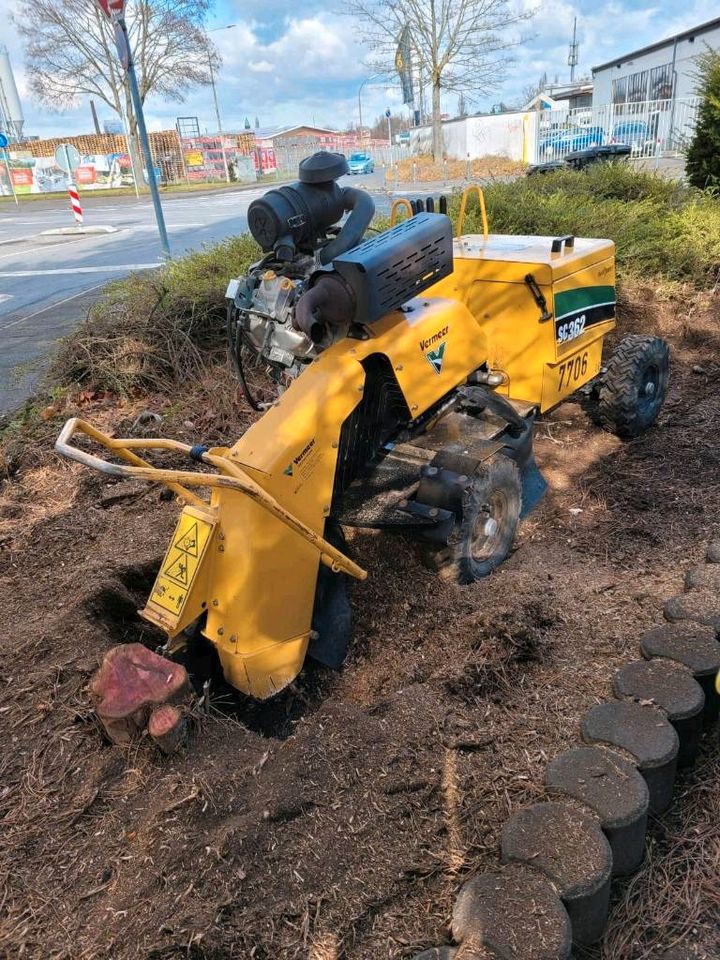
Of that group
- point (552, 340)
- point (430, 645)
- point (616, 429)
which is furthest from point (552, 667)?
point (616, 429)

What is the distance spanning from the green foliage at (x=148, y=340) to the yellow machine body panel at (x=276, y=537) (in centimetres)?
356

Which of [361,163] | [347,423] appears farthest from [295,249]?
[361,163]

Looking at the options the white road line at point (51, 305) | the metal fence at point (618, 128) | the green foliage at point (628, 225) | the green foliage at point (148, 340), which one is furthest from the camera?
the metal fence at point (618, 128)

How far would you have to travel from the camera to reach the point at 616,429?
5.18 m

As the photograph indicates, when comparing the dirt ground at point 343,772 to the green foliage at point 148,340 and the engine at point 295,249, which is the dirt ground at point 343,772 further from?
the green foliage at point 148,340

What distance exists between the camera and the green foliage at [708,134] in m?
10.7

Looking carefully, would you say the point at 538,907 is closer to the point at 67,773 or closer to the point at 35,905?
the point at 35,905

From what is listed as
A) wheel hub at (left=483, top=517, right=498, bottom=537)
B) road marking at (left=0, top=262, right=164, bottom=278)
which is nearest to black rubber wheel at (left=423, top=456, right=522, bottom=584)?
wheel hub at (left=483, top=517, right=498, bottom=537)

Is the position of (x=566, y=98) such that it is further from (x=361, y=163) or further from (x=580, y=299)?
(x=580, y=299)

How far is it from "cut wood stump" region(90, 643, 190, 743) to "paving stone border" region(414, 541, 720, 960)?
1.20 m

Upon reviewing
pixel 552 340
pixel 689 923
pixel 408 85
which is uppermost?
pixel 408 85

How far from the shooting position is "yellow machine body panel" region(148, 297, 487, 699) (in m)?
2.71

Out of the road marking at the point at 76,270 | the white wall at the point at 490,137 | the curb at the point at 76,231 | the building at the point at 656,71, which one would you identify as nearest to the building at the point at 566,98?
the building at the point at 656,71

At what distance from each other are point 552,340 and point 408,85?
1292 inches
